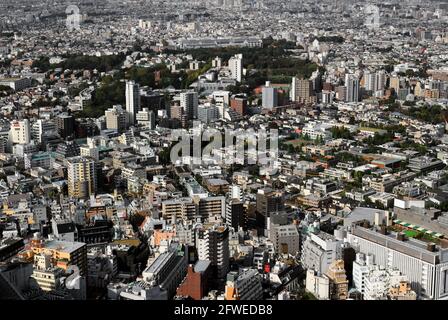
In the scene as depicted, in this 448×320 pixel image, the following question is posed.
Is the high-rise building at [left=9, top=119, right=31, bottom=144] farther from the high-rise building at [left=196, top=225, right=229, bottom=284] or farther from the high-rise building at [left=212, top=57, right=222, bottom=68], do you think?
the high-rise building at [left=212, top=57, right=222, bottom=68]

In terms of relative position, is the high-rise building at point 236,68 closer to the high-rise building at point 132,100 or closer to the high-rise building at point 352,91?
the high-rise building at point 352,91

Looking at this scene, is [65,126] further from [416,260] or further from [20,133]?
[416,260]

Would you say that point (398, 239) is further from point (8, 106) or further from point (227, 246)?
point (8, 106)

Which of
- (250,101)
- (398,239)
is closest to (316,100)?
(250,101)

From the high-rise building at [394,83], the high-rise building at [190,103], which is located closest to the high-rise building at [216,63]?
the high-rise building at [394,83]

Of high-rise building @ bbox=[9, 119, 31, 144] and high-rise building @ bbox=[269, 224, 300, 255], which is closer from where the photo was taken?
high-rise building @ bbox=[269, 224, 300, 255]

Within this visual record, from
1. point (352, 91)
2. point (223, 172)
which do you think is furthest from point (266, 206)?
point (352, 91)

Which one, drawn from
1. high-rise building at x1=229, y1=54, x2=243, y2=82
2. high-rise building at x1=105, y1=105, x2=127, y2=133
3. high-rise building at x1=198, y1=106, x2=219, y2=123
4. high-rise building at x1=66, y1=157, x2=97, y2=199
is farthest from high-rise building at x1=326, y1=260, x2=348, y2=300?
high-rise building at x1=229, y1=54, x2=243, y2=82
